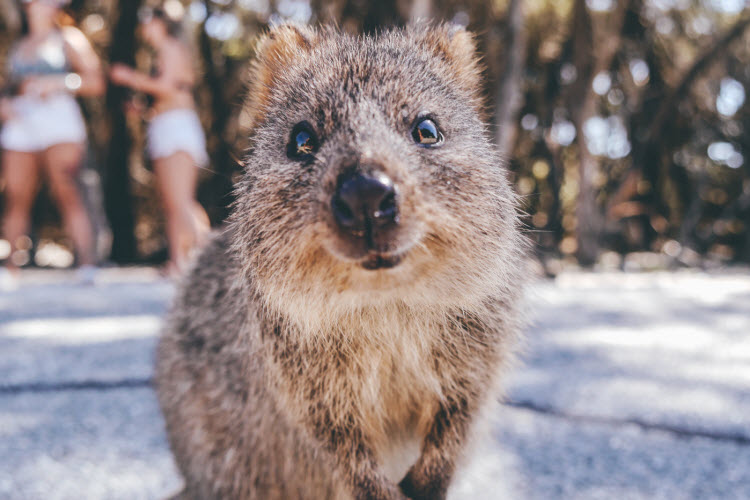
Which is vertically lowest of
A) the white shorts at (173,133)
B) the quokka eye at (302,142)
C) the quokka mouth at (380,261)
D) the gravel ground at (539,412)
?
the gravel ground at (539,412)

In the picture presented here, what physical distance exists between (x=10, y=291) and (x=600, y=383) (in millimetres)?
5314

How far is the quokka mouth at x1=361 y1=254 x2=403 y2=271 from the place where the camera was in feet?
4.00

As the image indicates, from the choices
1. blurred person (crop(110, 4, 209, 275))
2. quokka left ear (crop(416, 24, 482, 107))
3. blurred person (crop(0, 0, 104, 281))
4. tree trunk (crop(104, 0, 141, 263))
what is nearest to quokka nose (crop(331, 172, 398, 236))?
quokka left ear (crop(416, 24, 482, 107))

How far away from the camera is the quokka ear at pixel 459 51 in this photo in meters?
1.97

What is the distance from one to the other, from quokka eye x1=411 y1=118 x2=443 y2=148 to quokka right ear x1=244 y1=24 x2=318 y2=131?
0.51m

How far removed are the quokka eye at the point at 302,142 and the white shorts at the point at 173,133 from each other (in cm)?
388

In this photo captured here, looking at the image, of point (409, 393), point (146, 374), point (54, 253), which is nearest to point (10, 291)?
point (146, 374)

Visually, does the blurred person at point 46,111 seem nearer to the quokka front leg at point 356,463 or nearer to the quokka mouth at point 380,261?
the quokka front leg at point 356,463

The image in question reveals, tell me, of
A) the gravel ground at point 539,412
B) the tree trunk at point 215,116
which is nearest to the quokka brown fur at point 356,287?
the gravel ground at point 539,412

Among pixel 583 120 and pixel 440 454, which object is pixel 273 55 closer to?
pixel 440 454

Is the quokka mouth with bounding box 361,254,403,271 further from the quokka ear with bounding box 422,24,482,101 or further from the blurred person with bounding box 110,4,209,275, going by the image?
the blurred person with bounding box 110,4,209,275

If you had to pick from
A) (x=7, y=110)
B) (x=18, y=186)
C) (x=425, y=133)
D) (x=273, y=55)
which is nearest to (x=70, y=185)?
(x=18, y=186)

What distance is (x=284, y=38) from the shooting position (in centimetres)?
194

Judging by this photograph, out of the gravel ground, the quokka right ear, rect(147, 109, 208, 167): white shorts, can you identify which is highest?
the quokka right ear
